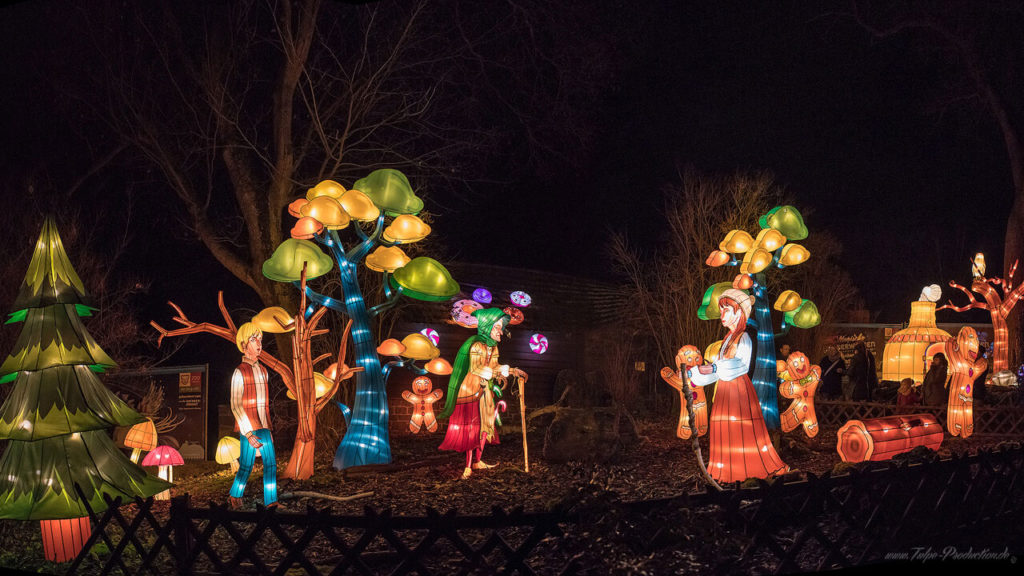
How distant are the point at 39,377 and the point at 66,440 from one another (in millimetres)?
610

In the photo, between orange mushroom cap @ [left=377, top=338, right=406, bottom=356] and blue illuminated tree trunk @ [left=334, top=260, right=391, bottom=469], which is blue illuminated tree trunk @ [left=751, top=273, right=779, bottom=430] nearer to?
orange mushroom cap @ [left=377, top=338, right=406, bottom=356]

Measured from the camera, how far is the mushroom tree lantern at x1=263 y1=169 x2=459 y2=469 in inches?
422

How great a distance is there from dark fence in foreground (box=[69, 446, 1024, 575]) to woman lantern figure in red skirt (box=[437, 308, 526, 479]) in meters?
3.25

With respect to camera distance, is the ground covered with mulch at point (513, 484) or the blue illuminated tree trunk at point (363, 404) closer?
the ground covered with mulch at point (513, 484)

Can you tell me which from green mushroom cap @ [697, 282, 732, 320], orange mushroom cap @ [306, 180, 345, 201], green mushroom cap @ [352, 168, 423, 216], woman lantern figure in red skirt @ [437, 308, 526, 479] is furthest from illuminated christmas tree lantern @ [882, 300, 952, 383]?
orange mushroom cap @ [306, 180, 345, 201]

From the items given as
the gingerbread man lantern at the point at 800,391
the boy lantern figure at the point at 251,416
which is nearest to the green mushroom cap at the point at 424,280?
the boy lantern figure at the point at 251,416

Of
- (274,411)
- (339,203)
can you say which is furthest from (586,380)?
(339,203)

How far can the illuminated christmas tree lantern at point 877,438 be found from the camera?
416 inches

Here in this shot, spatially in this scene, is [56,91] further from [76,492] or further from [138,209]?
[76,492]

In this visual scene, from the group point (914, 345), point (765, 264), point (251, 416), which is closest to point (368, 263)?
point (251, 416)

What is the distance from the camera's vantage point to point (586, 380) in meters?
20.4

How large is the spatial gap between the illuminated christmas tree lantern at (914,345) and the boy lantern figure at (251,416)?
14062 millimetres

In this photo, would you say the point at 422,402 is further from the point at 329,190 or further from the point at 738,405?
the point at 738,405

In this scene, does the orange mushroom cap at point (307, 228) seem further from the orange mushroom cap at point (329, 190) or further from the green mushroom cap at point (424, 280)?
the green mushroom cap at point (424, 280)
